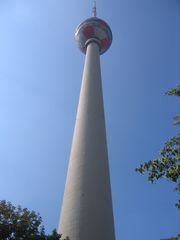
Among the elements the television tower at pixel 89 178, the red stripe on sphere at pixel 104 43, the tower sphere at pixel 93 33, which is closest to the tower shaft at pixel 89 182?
the television tower at pixel 89 178

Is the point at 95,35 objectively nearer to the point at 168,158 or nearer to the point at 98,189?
the point at 98,189

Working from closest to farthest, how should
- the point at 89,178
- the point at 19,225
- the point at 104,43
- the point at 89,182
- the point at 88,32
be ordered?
the point at 19,225, the point at 89,182, the point at 89,178, the point at 88,32, the point at 104,43

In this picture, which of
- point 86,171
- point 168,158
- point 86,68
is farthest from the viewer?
point 86,68

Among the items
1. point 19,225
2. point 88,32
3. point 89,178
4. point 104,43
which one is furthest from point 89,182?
point 88,32

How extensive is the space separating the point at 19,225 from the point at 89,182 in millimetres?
13211

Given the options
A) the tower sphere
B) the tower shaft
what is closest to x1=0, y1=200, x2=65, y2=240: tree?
the tower shaft

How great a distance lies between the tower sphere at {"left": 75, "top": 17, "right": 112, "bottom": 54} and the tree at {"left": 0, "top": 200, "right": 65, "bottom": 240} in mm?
39293

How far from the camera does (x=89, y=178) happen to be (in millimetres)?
30594

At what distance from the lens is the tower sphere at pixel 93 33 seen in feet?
180

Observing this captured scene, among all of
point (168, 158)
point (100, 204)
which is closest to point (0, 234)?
point (168, 158)

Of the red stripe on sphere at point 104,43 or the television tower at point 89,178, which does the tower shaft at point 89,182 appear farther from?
the red stripe on sphere at point 104,43

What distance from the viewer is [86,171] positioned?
31.2 metres

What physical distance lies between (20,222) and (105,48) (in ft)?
139

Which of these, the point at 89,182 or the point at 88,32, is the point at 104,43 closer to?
the point at 88,32
